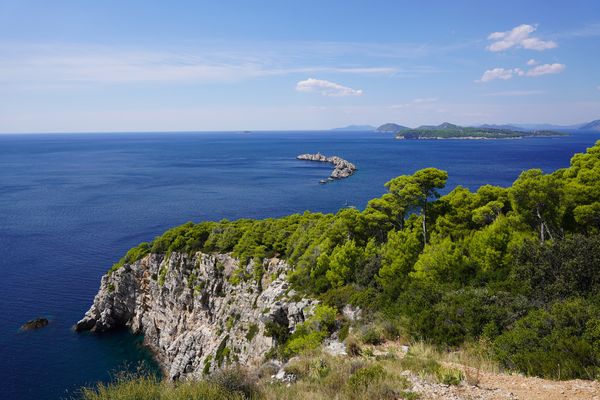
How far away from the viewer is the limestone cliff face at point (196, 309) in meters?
30.5

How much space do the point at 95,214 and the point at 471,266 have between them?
278 ft

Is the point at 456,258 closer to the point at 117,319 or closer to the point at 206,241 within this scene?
the point at 206,241

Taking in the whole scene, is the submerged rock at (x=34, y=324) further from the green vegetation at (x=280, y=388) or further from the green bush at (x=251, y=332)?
the green vegetation at (x=280, y=388)

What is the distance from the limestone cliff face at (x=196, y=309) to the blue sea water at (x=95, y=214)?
3004 mm

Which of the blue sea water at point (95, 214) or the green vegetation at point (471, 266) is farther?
the blue sea water at point (95, 214)

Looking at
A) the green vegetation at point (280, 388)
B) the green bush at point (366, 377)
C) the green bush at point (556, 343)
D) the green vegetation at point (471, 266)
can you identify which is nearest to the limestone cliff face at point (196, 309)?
the green vegetation at point (471, 266)

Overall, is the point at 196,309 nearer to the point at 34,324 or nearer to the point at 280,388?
the point at 34,324

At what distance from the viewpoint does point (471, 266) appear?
2397 centimetres

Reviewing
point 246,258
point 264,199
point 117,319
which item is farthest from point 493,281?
point 264,199

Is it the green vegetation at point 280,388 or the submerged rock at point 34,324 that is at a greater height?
the green vegetation at point 280,388

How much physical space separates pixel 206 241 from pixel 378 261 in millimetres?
21747

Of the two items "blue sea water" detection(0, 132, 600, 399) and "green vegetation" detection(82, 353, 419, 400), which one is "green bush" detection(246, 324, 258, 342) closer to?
"blue sea water" detection(0, 132, 600, 399)

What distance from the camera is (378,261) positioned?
89.5 ft

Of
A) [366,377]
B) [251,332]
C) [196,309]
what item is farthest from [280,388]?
[196,309]
